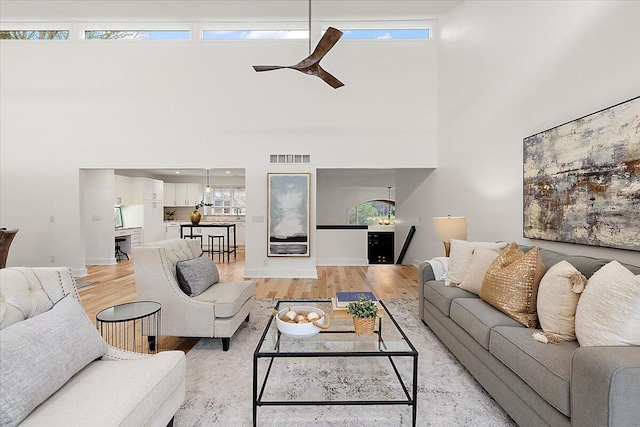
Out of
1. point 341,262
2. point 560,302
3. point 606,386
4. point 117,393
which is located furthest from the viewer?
point 341,262

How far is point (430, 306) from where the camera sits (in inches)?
129

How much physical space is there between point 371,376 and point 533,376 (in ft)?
3.71

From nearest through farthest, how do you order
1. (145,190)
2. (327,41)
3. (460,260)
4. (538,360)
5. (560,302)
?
(538,360), (560,302), (327,41), (460,260), (145,190)

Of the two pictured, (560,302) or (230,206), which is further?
(230,206)

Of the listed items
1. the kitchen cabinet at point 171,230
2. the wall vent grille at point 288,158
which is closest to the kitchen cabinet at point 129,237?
the kitchen cabinet at point 171,230

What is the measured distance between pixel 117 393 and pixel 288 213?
4.56 m

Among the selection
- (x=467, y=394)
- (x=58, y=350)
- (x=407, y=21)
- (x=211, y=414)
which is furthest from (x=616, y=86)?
(x=407, y=21)

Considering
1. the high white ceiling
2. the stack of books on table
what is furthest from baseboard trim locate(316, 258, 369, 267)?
the high white ceiling

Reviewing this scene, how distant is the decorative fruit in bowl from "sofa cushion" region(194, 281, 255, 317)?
74cm

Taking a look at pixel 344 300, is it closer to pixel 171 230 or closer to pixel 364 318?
pixel 364 318

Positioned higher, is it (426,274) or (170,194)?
(170,194)

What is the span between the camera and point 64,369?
1.38 m

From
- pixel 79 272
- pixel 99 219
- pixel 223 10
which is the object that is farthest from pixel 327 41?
pixel 99 219

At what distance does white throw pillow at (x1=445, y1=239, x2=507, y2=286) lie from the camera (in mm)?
3119
